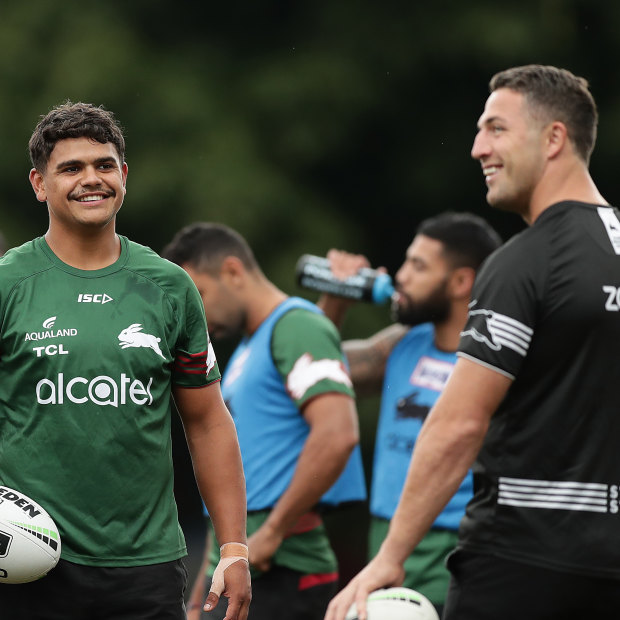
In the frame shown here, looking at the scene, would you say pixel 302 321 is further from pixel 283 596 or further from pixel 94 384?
pixel 94 384

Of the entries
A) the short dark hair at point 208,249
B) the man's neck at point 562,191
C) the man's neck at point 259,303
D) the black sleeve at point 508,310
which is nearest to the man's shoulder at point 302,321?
the man's neck at point 259,303

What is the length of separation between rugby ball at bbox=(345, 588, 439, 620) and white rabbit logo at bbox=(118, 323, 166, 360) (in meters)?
0.88

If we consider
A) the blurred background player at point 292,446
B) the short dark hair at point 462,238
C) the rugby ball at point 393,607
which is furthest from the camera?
the short dark hair at point 462,238

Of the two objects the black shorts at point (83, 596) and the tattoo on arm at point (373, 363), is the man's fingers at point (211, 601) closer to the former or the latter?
the black shorts at point (83, 596)

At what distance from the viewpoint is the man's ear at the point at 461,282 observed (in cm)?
631

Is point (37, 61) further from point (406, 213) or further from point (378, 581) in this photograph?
point (378, 581)

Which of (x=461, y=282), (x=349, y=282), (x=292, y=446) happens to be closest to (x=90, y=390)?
(x=292, y=446)

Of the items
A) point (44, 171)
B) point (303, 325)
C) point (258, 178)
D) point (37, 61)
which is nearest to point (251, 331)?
point (303, 325)

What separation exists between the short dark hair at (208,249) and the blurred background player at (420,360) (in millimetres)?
817

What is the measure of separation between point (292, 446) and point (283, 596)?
0.60m

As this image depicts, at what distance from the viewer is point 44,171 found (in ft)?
12.2

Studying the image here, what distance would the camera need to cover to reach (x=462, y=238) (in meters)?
6.46

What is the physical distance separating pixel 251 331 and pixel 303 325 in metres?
0.38

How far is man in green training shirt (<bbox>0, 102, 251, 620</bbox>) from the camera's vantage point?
3.56 metres
